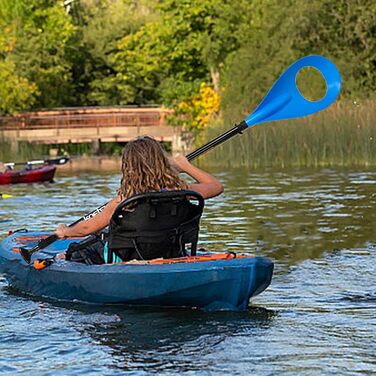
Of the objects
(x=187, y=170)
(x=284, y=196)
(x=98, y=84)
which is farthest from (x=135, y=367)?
(x=98, y=84)

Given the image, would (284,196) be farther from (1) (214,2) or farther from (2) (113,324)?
(1) (214,2)

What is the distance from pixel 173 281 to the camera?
322 inches

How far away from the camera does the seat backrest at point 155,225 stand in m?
8.27

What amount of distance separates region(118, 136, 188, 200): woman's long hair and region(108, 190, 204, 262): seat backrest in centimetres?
10

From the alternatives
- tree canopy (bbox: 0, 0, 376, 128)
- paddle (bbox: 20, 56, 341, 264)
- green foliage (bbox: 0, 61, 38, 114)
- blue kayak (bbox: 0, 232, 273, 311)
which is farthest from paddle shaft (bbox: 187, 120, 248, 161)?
green foliage (bbox: 0, 61, 38, 114)

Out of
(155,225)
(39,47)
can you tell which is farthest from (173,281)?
(39,47)

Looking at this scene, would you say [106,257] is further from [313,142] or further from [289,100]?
[313,142]

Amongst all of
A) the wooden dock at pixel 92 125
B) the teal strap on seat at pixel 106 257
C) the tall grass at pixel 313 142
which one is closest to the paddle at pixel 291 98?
the teal strap on seat at pixel 106 257

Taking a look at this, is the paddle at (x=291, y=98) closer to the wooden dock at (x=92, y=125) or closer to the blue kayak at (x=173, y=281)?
the blue kayak at (x=173, y=281)

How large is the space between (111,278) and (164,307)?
15.6 inches

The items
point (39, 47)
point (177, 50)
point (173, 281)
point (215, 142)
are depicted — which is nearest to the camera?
point (173, 281)

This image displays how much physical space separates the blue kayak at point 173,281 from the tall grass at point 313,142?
50.0ft

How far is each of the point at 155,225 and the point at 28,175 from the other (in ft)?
52.8

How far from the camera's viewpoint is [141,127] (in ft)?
145
